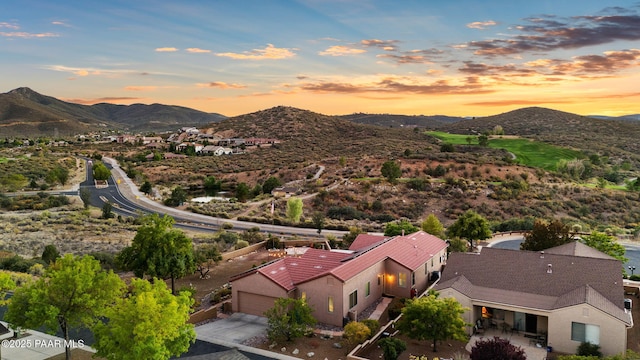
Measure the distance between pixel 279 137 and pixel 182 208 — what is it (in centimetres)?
7948

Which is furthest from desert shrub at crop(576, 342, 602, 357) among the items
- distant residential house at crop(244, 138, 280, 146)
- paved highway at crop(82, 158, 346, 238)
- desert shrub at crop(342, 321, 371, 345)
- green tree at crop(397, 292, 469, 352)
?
distant residential house at crop(244, 138, 280, 146)

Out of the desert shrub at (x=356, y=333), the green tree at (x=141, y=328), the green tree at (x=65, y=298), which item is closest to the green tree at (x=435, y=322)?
the desert shrub at (x=356, y=333)

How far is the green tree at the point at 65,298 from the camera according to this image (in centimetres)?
1738

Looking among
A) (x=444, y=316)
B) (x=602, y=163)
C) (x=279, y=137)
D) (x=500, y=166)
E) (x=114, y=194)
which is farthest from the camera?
(x=279, y=137)

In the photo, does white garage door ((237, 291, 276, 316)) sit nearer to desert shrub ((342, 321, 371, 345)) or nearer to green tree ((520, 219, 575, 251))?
desert shrub ((342, 321, 371, 345))

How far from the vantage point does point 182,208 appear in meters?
66.9

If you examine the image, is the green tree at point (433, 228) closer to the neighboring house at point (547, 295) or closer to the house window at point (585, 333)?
the neighboring house at point (547, 295)

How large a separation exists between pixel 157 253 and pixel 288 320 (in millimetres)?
9897

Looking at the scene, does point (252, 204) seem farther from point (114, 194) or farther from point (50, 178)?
point (50, 178)

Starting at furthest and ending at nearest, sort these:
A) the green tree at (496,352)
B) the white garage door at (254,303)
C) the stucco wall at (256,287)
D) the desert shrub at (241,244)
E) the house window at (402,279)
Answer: the desert shrub at (241,244) → the house window at (402,279) → the white garage door at (254,303) → the stucco wall at (256,287) → the green tree at (496,352)

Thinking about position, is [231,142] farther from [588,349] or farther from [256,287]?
[588,349]

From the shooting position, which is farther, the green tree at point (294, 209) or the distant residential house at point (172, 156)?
the distant residential house at point (172, 156)

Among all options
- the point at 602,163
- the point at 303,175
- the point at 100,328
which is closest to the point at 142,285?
the point at 100,328

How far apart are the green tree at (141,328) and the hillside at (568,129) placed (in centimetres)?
10991
